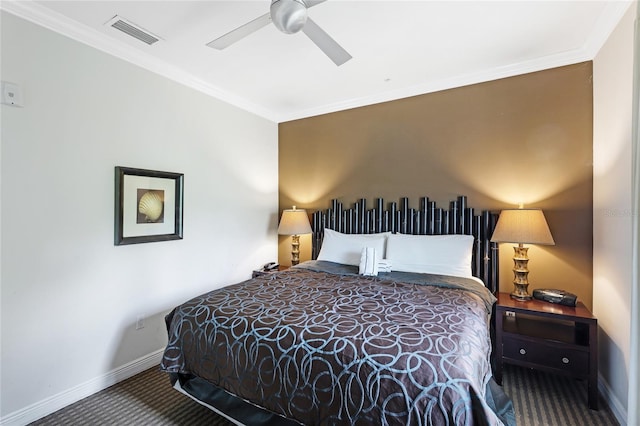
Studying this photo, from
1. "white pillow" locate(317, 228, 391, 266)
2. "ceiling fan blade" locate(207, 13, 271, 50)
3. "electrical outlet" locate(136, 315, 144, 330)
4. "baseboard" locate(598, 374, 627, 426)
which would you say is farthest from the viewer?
"white pillow" locate(317, 228, 391, 266)

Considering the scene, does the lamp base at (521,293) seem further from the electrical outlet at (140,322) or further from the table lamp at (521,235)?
the electrical outlet at (140,322)

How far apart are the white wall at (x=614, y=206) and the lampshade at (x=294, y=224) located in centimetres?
270

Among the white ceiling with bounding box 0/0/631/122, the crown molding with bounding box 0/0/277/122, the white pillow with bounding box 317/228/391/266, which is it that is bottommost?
the white pillow with bounding box 317/228/391/266

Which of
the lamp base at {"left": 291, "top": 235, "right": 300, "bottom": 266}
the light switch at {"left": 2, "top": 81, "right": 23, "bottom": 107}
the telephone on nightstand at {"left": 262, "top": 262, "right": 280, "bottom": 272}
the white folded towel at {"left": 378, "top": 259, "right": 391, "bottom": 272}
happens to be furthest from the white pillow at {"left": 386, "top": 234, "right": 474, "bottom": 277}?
the light switch at {"left": 2, "top": 81, "right": 23, "bottom": 107}

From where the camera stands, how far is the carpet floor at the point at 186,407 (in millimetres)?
1884

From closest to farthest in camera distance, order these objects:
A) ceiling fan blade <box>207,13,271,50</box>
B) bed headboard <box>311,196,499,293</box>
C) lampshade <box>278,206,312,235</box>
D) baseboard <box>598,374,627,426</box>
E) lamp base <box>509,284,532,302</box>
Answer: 1. ceiling fan blade <box>207,13,271,50</box>
2. baseboard <box>598,374,627,426</box>
3. lamp base <box>509,284,532,302</box>
4. bed headboard <box>311,196,499,293</box>
5. lampshade <box>278,206,312,235</box>

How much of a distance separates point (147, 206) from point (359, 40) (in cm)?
230

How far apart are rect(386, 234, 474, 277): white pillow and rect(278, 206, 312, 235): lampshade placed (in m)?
1.08

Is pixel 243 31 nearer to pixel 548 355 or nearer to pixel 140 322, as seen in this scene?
pixel 140 322

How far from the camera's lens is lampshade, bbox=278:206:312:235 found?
348 centimetres

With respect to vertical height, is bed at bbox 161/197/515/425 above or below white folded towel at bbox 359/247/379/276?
below

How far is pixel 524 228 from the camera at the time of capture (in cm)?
234

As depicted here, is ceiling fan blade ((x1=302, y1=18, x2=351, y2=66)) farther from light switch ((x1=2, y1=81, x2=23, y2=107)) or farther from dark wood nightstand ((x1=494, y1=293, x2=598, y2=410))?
dark wood nightstand ((x1=494, y1=293, x2=598, y2=410))

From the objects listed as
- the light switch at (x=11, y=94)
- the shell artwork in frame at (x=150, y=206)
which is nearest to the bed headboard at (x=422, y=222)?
the shell artwork in frame at (x=150, y=206)
